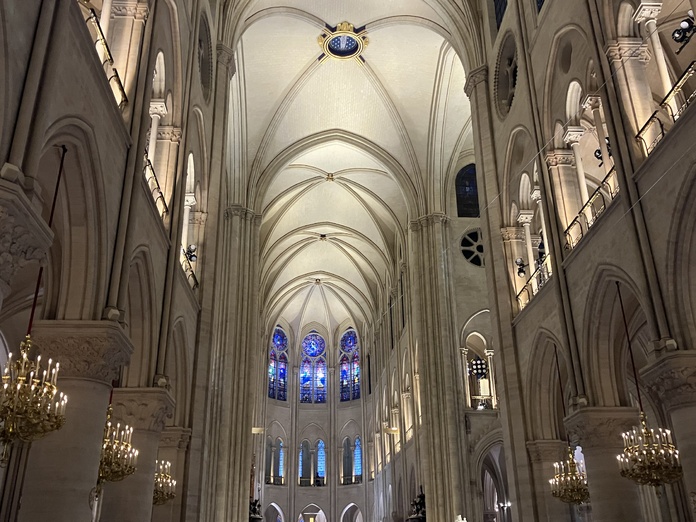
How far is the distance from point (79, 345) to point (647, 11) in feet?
29.6

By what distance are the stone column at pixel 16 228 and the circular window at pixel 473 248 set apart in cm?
2196

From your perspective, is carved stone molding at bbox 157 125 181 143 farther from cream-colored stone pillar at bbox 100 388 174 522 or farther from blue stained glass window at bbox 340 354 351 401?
blue stained glass window at bbox 340 354 351 401

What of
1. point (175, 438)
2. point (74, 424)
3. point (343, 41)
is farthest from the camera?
point (343, 41)

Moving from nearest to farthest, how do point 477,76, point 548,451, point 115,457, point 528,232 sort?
point 115,457 < point 548,451 < point 528,232 < point 477,76

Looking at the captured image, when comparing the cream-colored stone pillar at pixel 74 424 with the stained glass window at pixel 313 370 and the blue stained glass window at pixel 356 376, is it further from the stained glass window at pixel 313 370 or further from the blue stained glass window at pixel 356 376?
the stained glass window at pixel 313 370

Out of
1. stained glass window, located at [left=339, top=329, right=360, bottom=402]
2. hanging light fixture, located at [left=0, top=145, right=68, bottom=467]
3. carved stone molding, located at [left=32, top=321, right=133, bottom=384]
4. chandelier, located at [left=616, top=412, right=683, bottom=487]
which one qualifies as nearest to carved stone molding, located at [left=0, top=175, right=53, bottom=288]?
hanging light fixture, located at [left=0, top=145, right=68, bottom=467]

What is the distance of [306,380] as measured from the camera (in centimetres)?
4800

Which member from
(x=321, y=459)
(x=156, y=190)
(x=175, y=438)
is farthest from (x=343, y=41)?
(x=321, y=459)

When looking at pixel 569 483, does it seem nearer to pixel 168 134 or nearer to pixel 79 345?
pixel 79 345

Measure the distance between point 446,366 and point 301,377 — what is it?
2464cm

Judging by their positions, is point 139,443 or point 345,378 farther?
point 345,378

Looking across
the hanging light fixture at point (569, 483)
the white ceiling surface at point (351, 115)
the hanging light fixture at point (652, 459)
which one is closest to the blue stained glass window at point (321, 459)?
the white ceiling surface at point (351, 115)

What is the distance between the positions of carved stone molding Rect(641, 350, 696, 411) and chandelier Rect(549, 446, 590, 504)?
4.22 m

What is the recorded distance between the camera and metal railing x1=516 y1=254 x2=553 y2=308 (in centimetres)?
1454
